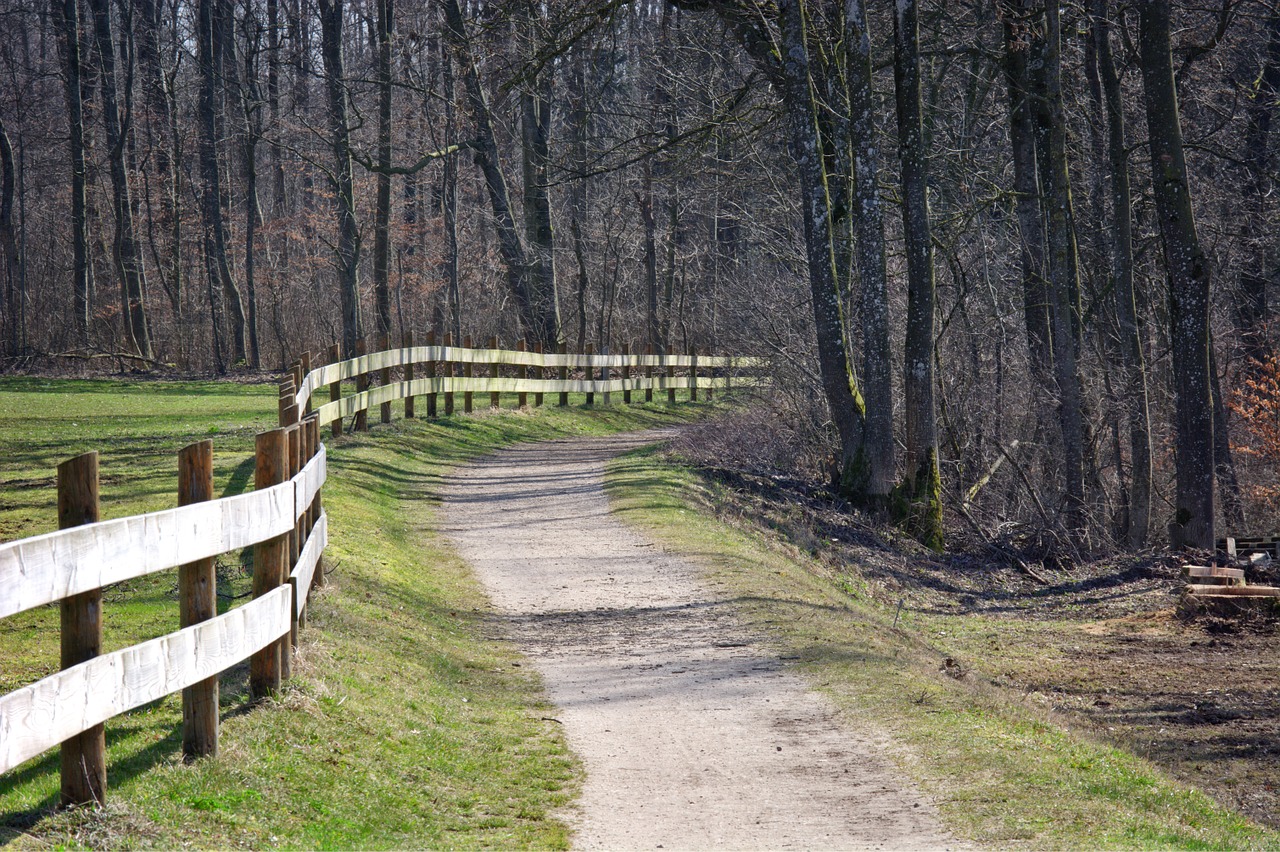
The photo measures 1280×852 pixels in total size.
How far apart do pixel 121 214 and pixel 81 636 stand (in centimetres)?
3542

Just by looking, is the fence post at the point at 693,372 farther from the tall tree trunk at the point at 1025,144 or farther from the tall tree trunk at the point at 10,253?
the tall tree trunk at the point at 10,253

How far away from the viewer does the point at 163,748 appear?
5.91 meters

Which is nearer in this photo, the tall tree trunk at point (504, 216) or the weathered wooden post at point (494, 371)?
the weathered wooden post at point (494, 371)

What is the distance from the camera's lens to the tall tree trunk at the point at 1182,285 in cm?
1681

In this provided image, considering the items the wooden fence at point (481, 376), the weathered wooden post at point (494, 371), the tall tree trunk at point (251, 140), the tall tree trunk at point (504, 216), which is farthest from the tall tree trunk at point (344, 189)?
the weathered wooden post at point (494, 371)

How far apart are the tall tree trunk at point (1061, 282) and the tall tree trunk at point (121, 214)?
26.2m

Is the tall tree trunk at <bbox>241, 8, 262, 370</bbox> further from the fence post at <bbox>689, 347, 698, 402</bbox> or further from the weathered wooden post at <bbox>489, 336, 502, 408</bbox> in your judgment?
the fence post at <bbox>689, 347, 698, 402</bbox>

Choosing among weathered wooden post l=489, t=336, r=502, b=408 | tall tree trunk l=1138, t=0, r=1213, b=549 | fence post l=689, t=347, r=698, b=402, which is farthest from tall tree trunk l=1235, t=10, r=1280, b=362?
weathered wooden post l=489, t=336, r=502, b=408

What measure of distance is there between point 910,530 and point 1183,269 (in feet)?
17.4

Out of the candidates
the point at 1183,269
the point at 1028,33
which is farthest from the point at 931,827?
the point at 1028,33

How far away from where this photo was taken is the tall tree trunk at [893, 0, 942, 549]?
16.9 m

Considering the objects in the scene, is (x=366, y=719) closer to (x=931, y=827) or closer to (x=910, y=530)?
(x=931, y=827)

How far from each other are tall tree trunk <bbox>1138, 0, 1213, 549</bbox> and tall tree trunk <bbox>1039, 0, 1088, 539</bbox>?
157cm

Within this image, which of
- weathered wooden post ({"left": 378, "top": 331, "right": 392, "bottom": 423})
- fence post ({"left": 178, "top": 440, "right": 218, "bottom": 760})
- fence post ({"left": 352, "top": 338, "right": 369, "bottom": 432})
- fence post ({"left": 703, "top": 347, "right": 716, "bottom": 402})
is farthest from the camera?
fence post ({"left": 703, "top": 347, "right": 716, "bottom": 402})
